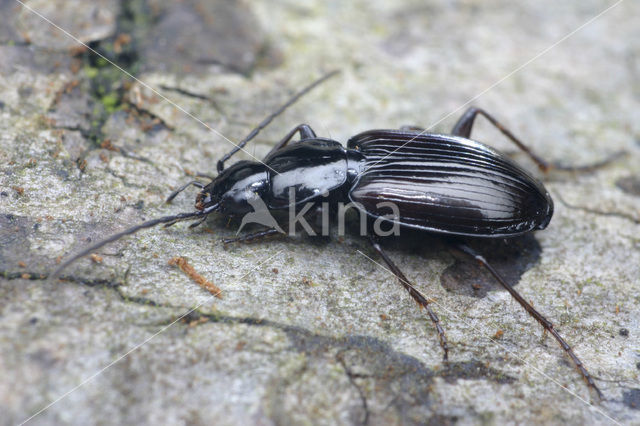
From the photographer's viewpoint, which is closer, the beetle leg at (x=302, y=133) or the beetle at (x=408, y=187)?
the beetle at (x=408, y=187)

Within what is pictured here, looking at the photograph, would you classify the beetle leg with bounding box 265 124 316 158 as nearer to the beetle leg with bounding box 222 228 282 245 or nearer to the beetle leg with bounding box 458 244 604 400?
the beetle leg with bounding box 222 228 282 245

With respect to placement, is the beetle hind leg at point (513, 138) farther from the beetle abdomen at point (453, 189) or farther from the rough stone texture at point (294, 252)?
the beetle abdomen at point (453, 189)

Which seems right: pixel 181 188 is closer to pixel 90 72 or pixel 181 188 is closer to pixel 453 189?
pixel 90 72

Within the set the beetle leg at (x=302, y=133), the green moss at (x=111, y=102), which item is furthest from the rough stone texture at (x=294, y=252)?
the beetle leg at (x=302, y=133)

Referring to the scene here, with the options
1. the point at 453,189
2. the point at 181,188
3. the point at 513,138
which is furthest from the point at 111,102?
the point at 513,138

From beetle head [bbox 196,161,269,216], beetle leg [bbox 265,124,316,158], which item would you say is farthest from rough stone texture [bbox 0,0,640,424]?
beetle leg [bbox 265,124,316,158]

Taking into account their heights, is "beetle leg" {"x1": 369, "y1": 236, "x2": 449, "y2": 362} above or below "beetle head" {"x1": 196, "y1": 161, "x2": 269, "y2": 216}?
below

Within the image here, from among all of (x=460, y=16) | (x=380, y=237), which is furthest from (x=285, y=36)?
(x=380, y=237)
